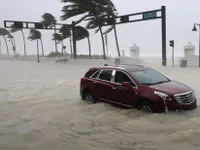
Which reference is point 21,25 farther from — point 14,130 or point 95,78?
point 14,130

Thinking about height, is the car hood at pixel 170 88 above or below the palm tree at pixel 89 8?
below

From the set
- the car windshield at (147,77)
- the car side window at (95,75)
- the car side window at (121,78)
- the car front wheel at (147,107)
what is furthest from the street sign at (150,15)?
the car front wheel at (147,107)

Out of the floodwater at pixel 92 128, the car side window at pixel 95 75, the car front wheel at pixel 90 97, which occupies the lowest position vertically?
the floodwater at pixel 92 128

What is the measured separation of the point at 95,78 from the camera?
37.1ft

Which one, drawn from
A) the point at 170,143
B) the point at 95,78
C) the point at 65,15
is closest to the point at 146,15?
the point at 65,15

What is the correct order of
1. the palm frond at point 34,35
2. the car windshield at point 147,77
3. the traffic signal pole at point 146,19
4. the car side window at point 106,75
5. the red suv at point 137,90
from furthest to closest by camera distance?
the palm frond at point 34,35, the traffic signal pole at point 146,19, the car side window at point 106,75, the car windshield at point 147,77, the red suv at point 137,90

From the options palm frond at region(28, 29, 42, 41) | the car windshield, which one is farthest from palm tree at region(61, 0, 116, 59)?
the car windshield

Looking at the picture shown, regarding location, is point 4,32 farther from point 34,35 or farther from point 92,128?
point 92,128

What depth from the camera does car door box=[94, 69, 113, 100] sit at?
34.6ft

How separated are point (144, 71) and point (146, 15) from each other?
81.5ft

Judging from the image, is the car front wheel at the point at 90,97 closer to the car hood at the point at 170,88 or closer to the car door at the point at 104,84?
the car door at the point at 104,84

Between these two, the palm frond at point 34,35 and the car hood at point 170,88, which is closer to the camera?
the car hood at point 170,88

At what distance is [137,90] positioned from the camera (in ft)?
31.0

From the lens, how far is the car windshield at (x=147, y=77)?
32.2ft
